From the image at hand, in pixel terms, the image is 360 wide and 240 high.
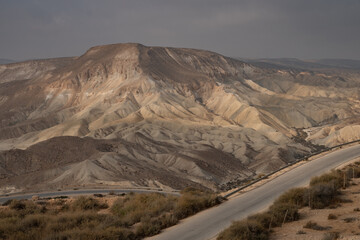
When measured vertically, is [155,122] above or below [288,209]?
above

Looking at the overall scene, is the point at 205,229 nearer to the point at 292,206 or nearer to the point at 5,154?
the point at 292,206

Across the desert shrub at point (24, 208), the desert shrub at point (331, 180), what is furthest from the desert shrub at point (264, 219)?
the desert shrub at point (24, 208)

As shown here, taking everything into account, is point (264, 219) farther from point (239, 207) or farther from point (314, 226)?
point (239, 207)

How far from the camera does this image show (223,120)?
109m

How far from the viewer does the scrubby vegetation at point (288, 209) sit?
12250 millimetres

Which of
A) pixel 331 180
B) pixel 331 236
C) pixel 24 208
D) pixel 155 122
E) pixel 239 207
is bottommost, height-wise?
pixel 24 208

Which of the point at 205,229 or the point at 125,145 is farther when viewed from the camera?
the point at 125,145

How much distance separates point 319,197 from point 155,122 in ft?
277

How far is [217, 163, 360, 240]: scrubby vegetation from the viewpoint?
12.2 metres

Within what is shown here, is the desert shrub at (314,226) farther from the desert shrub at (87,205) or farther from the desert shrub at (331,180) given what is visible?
the desert shrub at (87,205)

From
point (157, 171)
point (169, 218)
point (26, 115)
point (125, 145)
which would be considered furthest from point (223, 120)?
point (169, 218)

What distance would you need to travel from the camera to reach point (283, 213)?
14.4 meters

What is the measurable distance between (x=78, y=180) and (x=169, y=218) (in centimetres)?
3814

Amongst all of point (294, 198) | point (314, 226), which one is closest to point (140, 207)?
point (294, 198)
